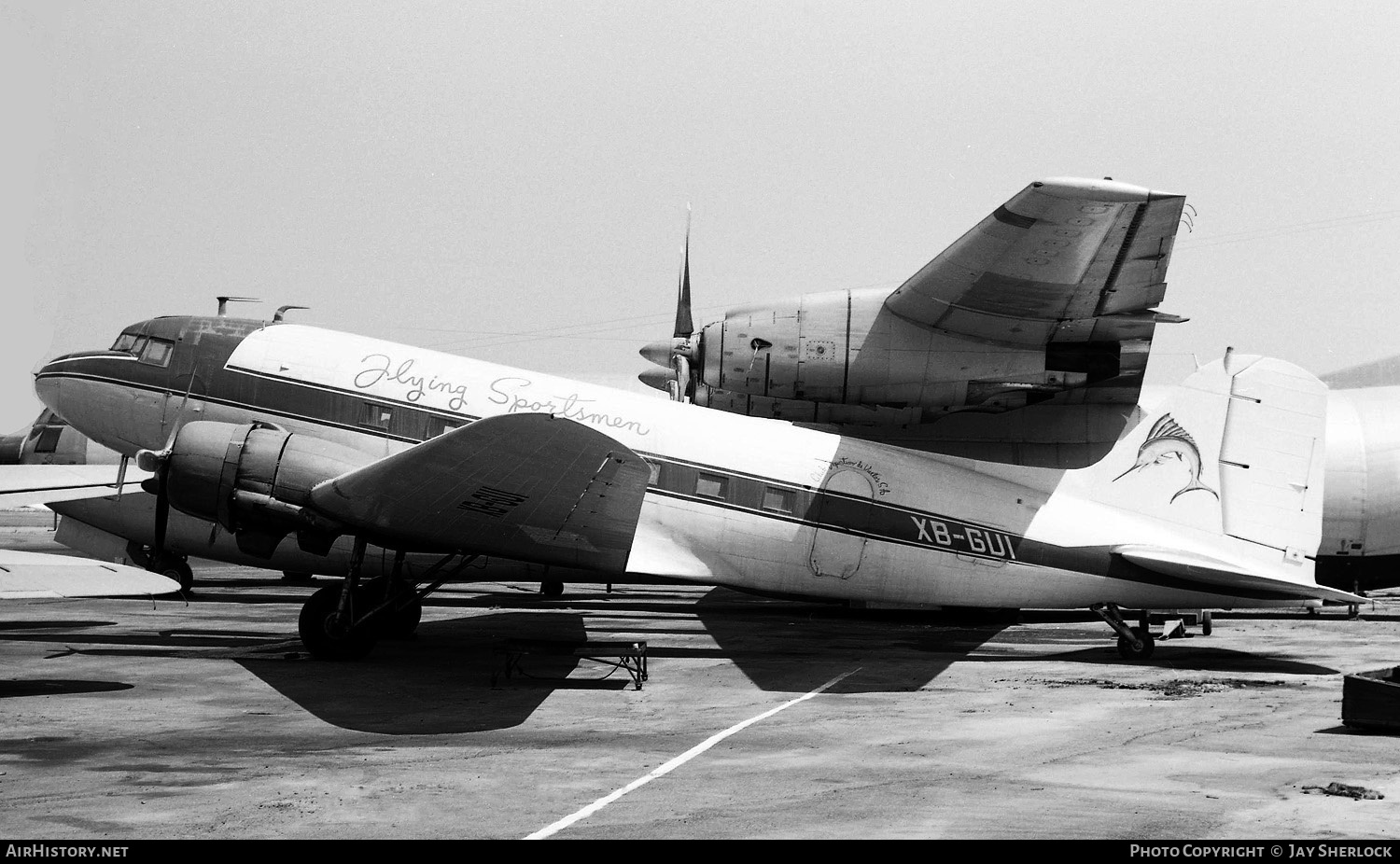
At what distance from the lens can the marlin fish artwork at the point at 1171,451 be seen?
1638cm

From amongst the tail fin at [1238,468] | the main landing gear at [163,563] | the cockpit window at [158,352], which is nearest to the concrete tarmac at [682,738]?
the main landing gear at [163,563]

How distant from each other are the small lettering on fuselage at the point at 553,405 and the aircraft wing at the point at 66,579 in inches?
193

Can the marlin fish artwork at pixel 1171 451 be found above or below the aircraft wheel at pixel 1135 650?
above

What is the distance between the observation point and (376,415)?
16.2m

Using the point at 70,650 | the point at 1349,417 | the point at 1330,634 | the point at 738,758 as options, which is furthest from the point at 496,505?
the point at 1349,417

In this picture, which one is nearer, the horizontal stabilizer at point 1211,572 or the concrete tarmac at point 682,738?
the concrete tarmac at point 682,738

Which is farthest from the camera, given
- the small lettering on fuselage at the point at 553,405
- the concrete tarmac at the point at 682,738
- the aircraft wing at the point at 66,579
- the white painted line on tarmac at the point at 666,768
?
the small lettering on fuselage at the point at 553,405

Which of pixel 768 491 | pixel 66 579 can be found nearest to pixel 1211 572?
pixel 768 491

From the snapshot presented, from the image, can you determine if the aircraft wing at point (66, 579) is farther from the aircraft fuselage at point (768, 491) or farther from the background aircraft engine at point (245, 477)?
the aircraft fuselage at point (768, 491)

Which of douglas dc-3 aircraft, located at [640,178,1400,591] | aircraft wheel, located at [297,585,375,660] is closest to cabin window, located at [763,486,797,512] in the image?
douglas dc-3 aircraft, located at [640,178,1400,591]

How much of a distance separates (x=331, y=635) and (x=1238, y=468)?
40.2ft

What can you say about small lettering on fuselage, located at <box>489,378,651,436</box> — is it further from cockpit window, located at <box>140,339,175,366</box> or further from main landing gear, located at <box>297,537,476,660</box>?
cockpit window, located at <box>140,339,175,366</box>

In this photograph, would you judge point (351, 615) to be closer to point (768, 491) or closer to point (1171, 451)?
point (768, 491)

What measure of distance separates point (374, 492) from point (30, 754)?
4818mm
